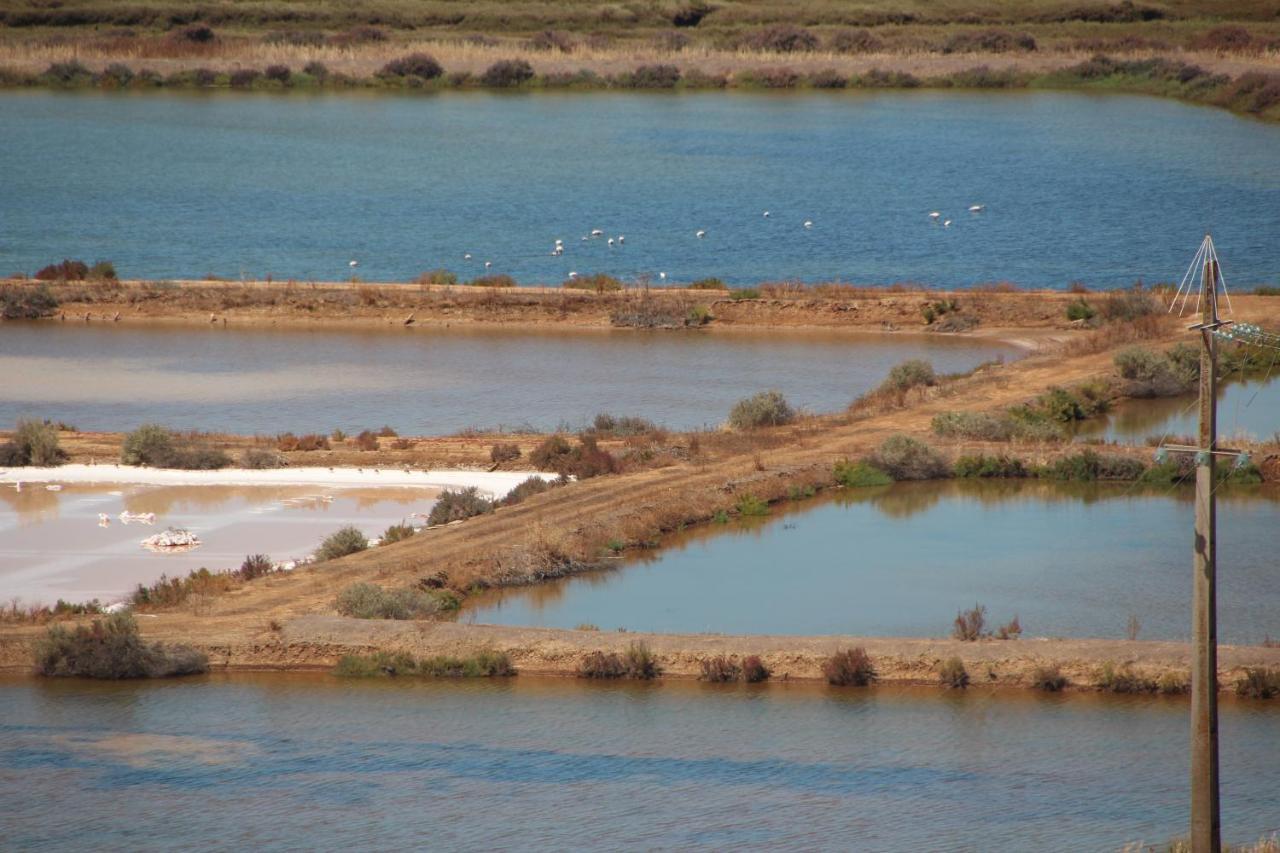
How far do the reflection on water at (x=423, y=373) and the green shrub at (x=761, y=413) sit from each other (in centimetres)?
130

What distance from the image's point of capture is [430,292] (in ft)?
157

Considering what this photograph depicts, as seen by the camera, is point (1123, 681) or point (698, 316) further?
point (698, 316)

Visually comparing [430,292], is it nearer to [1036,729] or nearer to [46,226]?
[46,226]

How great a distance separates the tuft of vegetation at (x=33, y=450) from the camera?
1238 inches

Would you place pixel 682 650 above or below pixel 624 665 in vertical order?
above

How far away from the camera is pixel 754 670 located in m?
20.5

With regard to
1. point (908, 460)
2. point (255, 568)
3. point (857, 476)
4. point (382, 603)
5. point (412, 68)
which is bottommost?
point (382, 603)

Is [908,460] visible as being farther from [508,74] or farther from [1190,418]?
[508,74]

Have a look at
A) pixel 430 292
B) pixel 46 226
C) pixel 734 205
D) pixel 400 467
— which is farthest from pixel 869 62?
pixel 400 467

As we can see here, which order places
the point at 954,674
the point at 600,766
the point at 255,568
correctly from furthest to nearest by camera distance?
the point at 255,568 → the point at 954,674 → the point at 600,766

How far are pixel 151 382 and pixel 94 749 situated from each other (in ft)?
70.7

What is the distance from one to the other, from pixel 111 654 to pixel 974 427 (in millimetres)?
15418

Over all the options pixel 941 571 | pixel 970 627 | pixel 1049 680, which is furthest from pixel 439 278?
pixel 1049 680

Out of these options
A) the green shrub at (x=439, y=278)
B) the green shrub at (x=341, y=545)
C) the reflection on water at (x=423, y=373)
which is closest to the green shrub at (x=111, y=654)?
the green shrub at (x=341, y=545)
